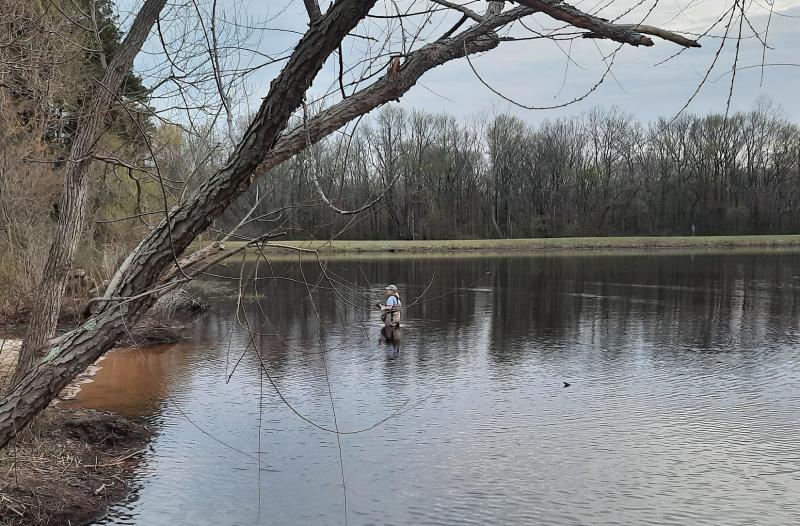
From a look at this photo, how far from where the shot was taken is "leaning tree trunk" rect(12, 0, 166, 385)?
5504 millimetres

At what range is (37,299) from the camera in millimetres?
6418

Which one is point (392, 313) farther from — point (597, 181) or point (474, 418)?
point (597, 181)

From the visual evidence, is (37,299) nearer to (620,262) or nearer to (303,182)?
(303,182)

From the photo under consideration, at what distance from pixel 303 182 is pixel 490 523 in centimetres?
520

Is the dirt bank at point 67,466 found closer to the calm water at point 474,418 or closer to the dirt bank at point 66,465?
the dirt bank at point 66,465

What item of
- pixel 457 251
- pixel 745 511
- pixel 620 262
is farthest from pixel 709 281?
pixel 457 251

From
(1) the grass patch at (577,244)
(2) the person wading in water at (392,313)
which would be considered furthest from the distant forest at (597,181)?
(2) the person wading in water at (392,313)

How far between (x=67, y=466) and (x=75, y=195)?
409cm

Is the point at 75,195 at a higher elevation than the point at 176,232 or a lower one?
higher

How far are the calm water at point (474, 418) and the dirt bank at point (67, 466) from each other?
1.10ft

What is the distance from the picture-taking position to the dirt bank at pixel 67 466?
7.12 m

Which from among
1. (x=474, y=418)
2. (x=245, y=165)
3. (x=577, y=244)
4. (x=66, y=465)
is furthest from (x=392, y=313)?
(x=577, y=244)

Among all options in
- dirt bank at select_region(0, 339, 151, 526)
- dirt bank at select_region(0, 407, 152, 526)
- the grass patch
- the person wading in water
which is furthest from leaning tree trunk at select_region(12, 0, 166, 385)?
the grass patch

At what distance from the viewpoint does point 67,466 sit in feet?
27.4
